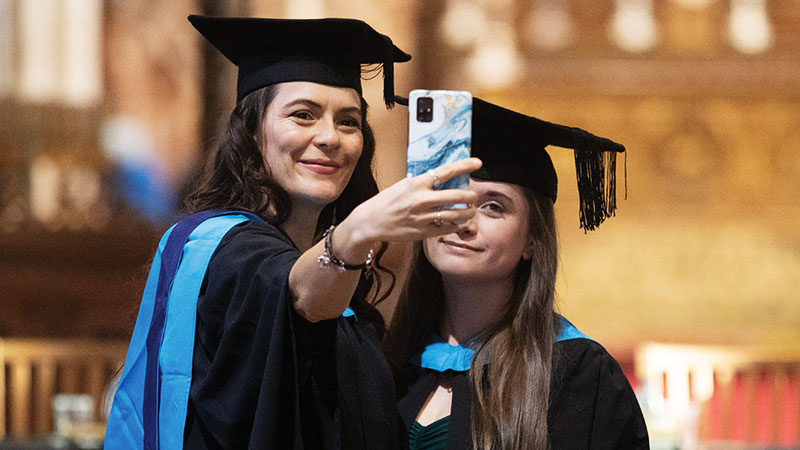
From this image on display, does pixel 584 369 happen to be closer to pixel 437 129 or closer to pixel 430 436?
pixel 430 436

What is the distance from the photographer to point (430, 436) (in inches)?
92.4

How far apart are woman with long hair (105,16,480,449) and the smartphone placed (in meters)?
0.09

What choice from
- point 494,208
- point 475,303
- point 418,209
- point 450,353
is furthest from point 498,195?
point 418,209

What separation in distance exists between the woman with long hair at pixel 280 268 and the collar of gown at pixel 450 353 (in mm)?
151

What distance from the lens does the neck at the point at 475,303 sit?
2.48m

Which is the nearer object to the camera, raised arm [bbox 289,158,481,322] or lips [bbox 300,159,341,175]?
raised arm [bbox 289,158,481,322]

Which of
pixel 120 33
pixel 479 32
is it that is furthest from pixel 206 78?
pixel 479 32

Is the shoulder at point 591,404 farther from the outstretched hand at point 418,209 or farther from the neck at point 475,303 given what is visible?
the outstretched hand at point 418,209

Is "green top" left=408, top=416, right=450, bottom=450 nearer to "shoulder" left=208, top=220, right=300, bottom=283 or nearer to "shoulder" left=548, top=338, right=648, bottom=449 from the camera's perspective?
"shoulder" left=548, top=338, right=648, bottom=449

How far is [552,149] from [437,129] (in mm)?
5610

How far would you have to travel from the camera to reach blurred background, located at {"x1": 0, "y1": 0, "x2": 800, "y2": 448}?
6.41 m

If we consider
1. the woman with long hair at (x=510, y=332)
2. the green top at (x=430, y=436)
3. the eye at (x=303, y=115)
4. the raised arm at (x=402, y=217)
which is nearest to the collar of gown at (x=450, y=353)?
the woman with long hair at (x=510, y=332)

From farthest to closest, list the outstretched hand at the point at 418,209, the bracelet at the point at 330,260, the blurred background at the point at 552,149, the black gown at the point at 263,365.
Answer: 1. the blurred background at the point at 552,149
2. the black gown at the point at 263,365
3. the bracelet at the point at 330,260
4. the outstretched hand at the point at 418,209

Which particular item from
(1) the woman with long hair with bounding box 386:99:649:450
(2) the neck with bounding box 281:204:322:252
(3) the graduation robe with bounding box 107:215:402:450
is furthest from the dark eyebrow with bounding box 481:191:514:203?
(3) the graduation robe with bounding box 107:215:402:450
